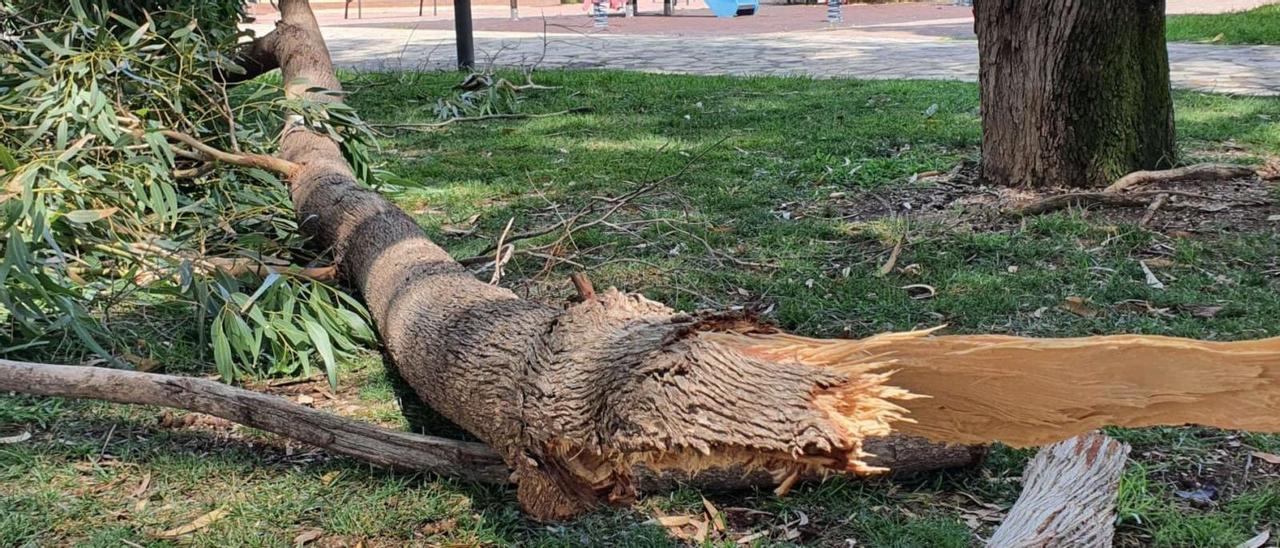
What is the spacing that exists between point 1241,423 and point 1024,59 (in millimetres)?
3541

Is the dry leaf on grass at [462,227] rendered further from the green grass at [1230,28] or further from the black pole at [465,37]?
the green grass at [1230,28]

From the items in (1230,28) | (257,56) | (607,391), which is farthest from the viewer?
(1230,28)

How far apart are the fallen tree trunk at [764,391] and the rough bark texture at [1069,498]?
0.70 feet

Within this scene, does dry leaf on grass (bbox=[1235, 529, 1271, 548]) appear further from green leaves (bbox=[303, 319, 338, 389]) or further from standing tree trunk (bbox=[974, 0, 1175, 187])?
standing tree trunk (bbox=[974, 0, 1175, 187])

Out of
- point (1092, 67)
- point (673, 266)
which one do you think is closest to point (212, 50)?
point (673, 266)

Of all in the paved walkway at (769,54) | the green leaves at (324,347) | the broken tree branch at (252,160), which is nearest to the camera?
the green leaves at (324,347)

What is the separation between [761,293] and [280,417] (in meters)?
1.88

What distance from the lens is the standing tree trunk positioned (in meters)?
4.82

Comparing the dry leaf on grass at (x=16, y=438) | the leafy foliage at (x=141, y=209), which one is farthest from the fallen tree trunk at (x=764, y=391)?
the dry leaf on grass at (x=16, y=438)

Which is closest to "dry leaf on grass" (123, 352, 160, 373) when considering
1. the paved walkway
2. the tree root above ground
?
the tree root above ground

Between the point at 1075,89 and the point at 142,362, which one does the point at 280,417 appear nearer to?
the point at 142,362

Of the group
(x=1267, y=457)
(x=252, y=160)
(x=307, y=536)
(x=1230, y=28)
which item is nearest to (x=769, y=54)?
(x=1230, y=28)

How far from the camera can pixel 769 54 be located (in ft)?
43.3

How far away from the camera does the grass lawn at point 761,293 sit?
2490mm
